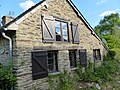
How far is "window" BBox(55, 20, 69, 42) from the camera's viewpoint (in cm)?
1105

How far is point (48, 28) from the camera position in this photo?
9992 millimetres

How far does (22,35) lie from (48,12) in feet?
8.94

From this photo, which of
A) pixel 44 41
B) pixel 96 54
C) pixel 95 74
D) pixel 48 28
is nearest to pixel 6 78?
pixel 44 41

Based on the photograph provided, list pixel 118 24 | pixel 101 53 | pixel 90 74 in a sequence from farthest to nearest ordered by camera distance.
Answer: pixel 118 24, pixel 101 53, pixel 90 74

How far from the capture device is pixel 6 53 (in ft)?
28.2

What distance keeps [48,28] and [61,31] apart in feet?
4.99

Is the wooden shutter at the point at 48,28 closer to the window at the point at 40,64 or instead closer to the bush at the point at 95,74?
the window at the point at 40,64

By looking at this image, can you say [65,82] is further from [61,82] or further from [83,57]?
[83,57]

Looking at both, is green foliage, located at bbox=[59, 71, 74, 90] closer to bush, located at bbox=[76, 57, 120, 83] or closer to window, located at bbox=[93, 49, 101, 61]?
bush, located at bbox=[76, 57, 120, 83]

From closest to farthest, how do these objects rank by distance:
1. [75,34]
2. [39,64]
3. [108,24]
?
1. [39,64]
2. [75,34]
3. [108,24]

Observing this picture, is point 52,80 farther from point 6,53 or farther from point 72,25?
point 72,25

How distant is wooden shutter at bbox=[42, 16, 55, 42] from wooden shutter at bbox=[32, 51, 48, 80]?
95 centimetres

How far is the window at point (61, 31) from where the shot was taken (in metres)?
11.0

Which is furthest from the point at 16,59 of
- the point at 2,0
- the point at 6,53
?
the point at 2,0
